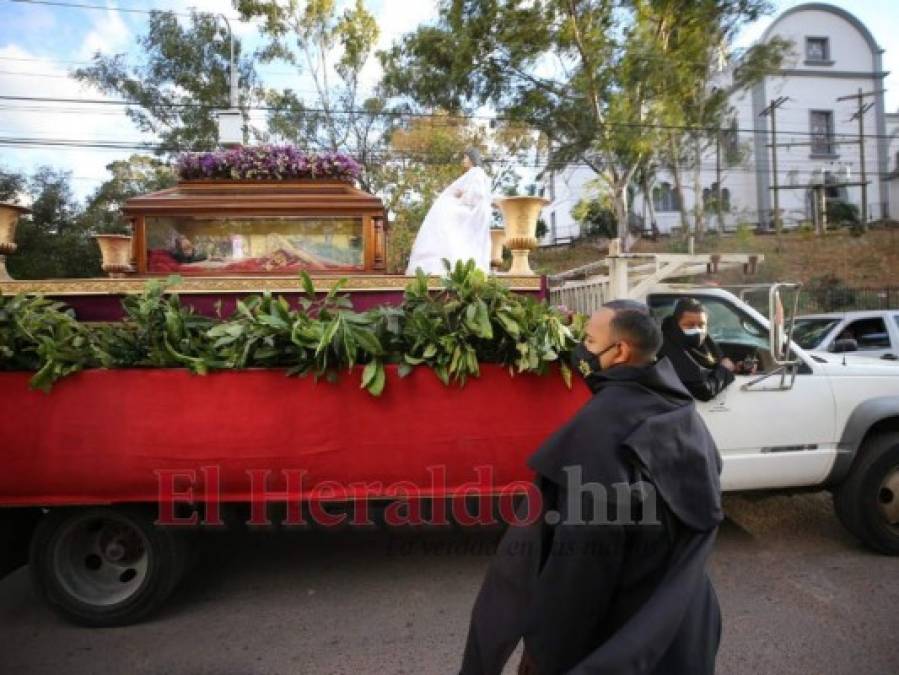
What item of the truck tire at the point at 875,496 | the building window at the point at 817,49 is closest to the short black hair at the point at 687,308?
the truck tire at the point at 875,496

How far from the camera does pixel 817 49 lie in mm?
31328

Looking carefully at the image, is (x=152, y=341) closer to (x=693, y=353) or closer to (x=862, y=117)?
(x=693, y=353)

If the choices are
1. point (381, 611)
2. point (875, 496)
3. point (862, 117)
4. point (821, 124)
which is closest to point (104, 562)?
point (381, 611)

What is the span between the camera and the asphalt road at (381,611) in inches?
125

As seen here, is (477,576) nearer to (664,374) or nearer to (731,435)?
(731,435)

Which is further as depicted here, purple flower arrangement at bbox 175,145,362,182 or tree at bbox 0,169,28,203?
tree at bbox 0,169,28,203

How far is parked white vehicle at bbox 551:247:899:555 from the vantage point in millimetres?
4176

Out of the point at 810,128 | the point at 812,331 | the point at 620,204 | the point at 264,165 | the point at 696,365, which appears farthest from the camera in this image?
the point at 810,128

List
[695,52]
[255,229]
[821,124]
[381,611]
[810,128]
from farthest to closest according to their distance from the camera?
[821,124] < [810,128] < [695,52] < [255,229] < [381,611]

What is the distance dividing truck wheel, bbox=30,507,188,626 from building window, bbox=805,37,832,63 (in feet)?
121

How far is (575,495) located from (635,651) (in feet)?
1.22

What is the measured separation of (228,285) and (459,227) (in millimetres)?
1775

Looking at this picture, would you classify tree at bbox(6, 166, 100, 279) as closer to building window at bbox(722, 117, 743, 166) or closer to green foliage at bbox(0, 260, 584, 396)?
green foliage at bbox(0, 260, 584, 396)

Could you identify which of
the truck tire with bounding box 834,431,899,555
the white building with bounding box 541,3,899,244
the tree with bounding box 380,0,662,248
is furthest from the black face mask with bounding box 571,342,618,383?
the white building with bounding box 541,3,899,244
